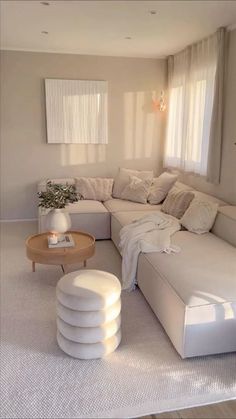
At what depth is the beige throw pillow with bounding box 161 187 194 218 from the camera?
12.7ft

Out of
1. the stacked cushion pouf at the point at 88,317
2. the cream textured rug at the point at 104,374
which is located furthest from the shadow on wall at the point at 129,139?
the stacked cushion pouf at the point at 88,317

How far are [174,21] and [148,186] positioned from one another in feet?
6.85

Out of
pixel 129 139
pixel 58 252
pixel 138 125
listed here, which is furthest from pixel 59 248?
pixel 138 125

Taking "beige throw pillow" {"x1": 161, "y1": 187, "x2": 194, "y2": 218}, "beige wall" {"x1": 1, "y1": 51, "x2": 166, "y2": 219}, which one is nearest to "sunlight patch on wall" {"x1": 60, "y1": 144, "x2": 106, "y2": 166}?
"beige wall" {"x1": 1, "y1": 51, "x2": 166, "y2": 219}

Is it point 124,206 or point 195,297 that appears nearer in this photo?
point 195,297

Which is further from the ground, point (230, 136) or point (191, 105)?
point (191, 105)

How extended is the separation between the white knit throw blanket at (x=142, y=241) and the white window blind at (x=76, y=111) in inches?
89.2

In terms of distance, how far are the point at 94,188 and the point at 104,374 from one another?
10.3ft

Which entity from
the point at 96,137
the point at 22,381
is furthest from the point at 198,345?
the point at 96,137

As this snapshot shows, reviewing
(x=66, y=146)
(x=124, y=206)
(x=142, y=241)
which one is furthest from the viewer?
(x=66, y=146)

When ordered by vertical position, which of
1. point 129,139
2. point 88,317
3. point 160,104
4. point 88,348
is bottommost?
point 88,348

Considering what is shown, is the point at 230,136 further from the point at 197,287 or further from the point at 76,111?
the point at 76,111

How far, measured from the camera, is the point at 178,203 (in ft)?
12.9

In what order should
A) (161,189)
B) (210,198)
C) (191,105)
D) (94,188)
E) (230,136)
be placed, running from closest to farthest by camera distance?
(230,136)
(210,198)
(191,105)
(161,189)
(94,188)
